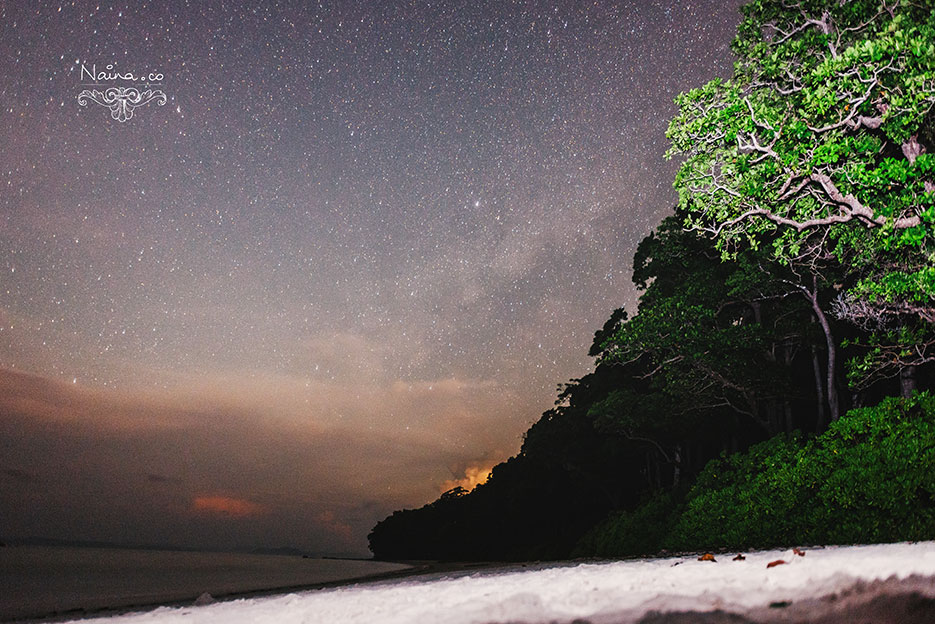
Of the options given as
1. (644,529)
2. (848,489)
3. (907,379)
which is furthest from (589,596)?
(644,529)

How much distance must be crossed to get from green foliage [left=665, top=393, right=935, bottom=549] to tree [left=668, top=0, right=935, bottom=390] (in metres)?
2.31

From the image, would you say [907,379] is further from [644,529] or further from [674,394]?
[644,529]

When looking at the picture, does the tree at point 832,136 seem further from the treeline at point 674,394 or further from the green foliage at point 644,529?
the green foliage at point 644,529

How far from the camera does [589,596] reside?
3.04m

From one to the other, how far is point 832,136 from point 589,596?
8568 millimetres

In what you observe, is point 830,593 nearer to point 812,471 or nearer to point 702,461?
point 812,471

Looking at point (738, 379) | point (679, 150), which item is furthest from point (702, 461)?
point (679, 150)

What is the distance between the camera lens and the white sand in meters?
2.80

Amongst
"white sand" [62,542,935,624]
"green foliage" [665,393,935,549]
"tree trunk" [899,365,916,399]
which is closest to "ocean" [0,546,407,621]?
"white sand" [62,542,935,624]

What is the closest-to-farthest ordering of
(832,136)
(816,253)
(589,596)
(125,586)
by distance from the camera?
(589,596), (832,136), (816,253), (125,586)

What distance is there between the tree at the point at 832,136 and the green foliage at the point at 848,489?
2.31 meters

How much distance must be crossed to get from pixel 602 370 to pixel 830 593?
34.7 metres

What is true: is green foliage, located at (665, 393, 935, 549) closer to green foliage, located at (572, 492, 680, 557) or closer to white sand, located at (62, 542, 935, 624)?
white sand, located at (62, 542, 935, 624)

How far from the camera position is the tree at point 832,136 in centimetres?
836
